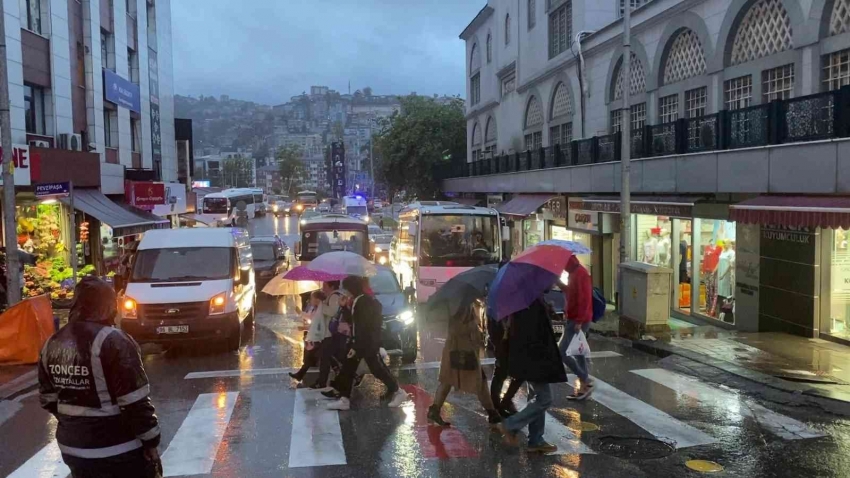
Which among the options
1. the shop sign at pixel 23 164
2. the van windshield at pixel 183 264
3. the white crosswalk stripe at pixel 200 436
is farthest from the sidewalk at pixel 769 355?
the shop sign at pixel 23 164

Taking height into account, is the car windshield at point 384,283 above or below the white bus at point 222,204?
below

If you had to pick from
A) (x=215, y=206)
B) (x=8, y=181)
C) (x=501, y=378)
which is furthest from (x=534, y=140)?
(x=215, y=206)

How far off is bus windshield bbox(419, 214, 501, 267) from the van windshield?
6.52 meters

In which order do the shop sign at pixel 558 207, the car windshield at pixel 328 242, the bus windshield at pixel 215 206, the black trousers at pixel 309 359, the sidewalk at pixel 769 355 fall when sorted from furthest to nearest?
the bus windshield at pixel 215 206 → the shop sign at pixel 558 207 → the car windshield at pixel 328 242 → the black trousers at pixel 309 359 → the sidewalk at pixel 769 355

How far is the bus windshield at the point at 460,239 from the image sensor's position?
64.6 ft

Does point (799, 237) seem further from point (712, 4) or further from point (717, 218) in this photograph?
point (712, 4)

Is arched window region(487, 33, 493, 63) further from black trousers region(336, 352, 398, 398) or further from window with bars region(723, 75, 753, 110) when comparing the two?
black trousers region(336, 352, 398, 398)

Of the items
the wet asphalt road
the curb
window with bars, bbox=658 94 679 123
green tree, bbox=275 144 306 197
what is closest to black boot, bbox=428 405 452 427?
the wet asphalt road

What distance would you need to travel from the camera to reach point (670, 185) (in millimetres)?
17062

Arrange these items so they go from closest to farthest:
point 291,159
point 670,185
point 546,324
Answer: point 546,324 < point 670,185 < point 291,159

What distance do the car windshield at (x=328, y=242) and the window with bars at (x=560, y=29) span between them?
11.1 meters

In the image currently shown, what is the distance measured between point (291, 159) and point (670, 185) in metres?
126

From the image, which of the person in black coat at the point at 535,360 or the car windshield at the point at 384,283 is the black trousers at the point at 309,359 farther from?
the person in black coat at the point at 535,360

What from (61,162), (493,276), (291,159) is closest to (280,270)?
(61,162)
